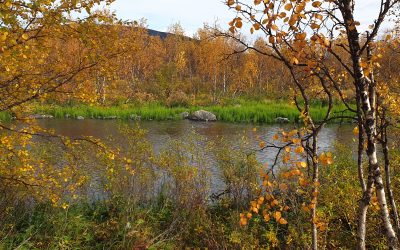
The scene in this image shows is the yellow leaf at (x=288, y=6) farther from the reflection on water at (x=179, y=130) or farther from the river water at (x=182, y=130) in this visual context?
the reflection on water at (x=179, y=130)

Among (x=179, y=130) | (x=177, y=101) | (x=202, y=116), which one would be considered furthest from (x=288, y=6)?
(x=177, y=101)

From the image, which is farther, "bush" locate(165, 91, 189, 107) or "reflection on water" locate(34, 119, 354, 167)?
"bush" locate(165, 91, 189, 107)

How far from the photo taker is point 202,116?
23625 mm

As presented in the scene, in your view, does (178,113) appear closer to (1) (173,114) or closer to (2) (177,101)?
(1) (173,114)

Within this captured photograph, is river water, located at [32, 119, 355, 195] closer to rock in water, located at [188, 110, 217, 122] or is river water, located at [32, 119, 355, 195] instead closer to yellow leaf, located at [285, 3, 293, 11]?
rock in water, located at [188, 110, 217, 122]

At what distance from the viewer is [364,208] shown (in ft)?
8.82

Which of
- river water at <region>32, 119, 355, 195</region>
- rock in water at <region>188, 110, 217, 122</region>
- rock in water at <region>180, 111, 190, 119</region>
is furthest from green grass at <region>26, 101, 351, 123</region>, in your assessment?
river water at <region>32, 119, 355, 195</region>

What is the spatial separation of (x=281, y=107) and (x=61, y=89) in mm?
23524

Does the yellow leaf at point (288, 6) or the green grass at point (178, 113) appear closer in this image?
the yellow leaf at point (288, 6)

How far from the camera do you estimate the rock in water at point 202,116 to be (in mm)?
23422

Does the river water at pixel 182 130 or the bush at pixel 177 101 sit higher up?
the bush at pixel 177 101

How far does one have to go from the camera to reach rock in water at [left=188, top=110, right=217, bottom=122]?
76.8 ft

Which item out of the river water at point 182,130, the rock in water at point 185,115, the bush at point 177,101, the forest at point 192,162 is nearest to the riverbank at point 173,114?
the rock in water at point 185,115

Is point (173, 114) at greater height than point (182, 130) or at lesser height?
greater
